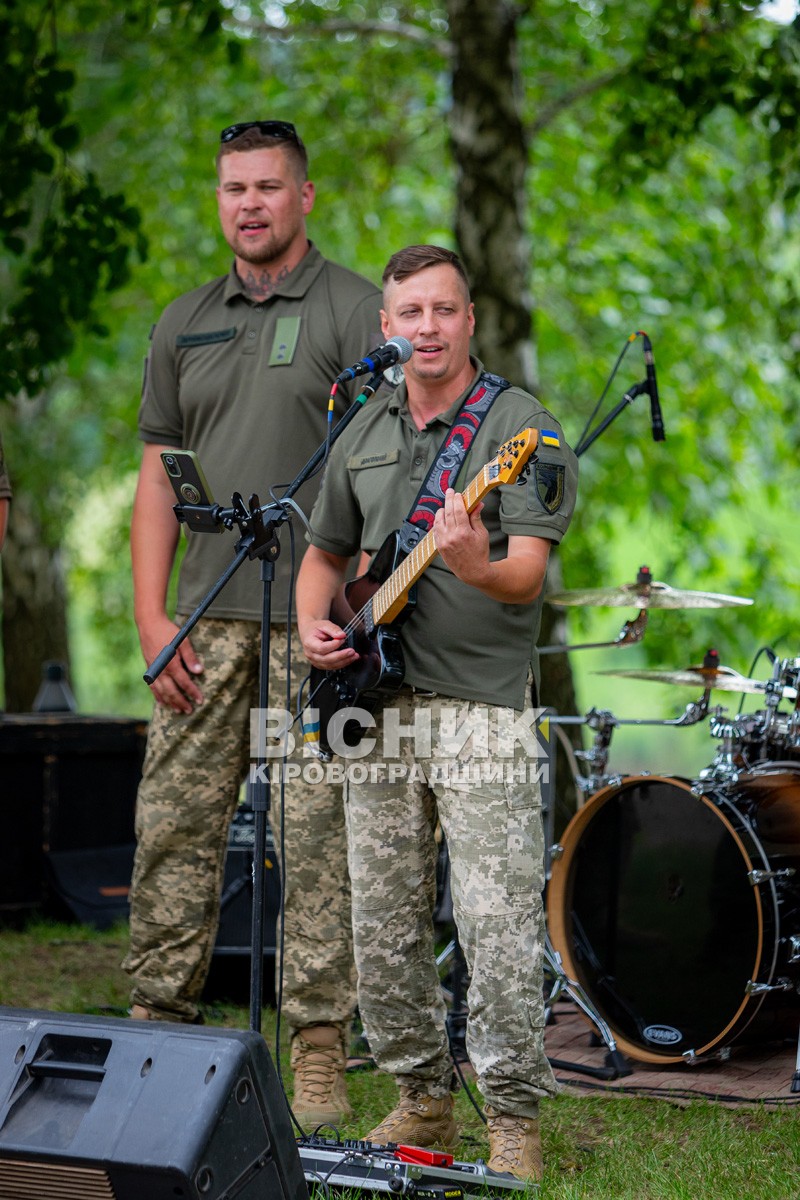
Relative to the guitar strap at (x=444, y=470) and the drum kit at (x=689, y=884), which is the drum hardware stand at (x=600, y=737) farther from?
the guitar strap at (x=444, y=470)

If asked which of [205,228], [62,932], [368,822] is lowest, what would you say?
[62,932]

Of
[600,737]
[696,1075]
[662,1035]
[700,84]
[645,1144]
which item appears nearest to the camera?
[645,1144]

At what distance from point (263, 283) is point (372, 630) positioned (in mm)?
1129

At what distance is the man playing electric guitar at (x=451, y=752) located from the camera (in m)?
2.90

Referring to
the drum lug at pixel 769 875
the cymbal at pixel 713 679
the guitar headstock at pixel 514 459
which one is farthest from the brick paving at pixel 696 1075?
the guitar headstock at pixel 514 459

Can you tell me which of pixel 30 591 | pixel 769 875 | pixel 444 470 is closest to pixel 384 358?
pixel 444 470

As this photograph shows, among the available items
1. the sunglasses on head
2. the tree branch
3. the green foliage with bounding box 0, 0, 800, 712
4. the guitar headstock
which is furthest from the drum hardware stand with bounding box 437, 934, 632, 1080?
the tree branch

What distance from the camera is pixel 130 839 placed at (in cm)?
622

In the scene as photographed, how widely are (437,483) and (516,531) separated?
243 mm

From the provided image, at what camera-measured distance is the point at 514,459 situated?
105 inches

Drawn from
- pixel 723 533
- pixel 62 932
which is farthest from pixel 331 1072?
pixel 723 533

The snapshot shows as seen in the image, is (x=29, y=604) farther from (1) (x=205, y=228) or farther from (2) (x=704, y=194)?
(2) (x=704, y=194)

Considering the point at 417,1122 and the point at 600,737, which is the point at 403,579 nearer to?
the point at 417,1122

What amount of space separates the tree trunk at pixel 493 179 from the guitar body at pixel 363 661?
2.69 m
